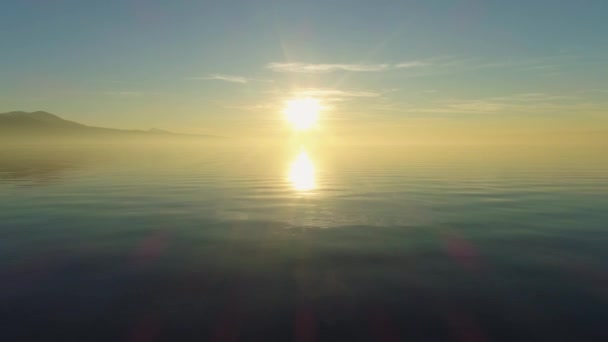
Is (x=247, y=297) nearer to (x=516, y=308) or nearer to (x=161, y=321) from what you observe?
(x=161, y=321)

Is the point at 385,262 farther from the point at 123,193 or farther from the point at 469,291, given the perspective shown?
the point at 123,193

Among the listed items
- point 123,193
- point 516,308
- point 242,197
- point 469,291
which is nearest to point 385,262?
point 469,291

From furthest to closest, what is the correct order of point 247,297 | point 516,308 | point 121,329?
1. point 247,297
2. point 516,308
3. point 121,329

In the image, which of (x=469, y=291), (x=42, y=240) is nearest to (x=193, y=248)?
(x=42, y=240)

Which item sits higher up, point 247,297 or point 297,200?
point 297,200

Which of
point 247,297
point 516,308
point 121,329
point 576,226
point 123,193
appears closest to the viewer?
point 121,329

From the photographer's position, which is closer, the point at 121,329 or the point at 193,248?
the point at 121,329
